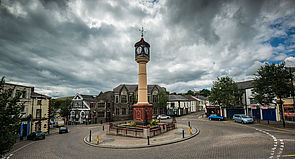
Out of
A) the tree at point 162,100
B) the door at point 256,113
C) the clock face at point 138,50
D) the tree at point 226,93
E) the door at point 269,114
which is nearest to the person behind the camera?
the clock face at point 138,50

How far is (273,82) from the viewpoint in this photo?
74.1ft

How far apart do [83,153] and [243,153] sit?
13.7 meters

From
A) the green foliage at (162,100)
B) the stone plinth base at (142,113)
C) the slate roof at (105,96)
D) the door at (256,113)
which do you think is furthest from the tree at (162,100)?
the stone plinth base at (142,113)

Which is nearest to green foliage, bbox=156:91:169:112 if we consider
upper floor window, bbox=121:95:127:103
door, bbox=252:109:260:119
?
upper floor window, bbox=121:95:127:103

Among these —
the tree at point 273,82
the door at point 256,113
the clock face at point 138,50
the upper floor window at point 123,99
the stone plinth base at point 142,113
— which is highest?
the clock face at point 138,50

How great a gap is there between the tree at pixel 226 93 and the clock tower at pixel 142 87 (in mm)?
20941

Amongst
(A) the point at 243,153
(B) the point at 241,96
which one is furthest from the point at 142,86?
(B) the point at 241,96

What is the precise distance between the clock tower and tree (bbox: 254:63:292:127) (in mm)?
18198

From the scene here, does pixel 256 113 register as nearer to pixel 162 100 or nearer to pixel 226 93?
pixel 226 93

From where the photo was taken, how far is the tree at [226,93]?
35.0 m

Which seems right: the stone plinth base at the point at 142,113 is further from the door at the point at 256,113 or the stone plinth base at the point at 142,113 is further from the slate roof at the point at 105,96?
the door at the point at 256,113

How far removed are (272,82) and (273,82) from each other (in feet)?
0.52

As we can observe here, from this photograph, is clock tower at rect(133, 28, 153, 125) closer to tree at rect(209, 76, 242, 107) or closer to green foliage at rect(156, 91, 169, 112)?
tree at rect(209, 76, 242, 107)

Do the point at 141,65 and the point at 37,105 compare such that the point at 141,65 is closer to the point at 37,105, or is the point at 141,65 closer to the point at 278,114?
the point at 37,105
